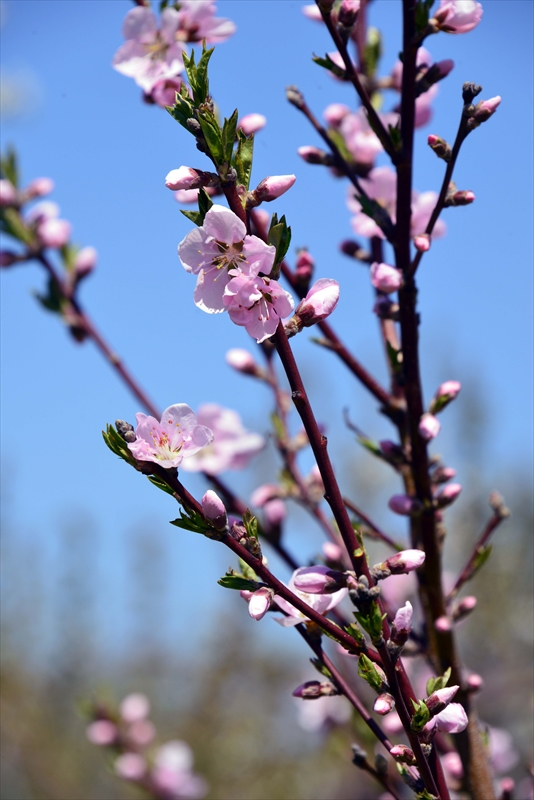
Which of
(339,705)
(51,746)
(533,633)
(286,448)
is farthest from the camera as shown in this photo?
(51,746)

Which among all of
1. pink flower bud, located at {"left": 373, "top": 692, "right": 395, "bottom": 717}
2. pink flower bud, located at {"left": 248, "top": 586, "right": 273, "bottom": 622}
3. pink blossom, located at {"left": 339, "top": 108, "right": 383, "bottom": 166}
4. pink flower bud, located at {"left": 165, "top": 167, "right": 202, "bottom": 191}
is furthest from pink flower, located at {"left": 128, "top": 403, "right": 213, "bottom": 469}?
pink blossom, located at {"left": 339, "top": 108, "right": 383, "bottom": 166}

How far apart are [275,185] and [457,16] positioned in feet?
3.08

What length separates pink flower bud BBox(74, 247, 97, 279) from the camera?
10.5ft

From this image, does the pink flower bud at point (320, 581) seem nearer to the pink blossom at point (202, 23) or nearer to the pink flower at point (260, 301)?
the pink flower at point (260, 301)

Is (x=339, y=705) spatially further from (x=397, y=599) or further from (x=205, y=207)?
(x=205, y=207)

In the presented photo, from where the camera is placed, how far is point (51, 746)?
10438mm

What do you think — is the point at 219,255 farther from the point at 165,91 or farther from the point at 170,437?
the point at 165,91

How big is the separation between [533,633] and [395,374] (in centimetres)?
610

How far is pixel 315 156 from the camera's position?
7.52ft

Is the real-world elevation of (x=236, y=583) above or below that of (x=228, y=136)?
below

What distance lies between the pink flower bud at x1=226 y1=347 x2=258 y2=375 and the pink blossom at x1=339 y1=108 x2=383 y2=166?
3.06 ft

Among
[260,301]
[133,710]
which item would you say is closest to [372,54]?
[260,301]

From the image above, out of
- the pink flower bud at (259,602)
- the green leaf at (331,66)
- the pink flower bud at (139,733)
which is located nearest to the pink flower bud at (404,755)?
the pink flower bud at (259,602)

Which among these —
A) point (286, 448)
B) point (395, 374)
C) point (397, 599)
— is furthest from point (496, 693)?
point (395, 374)
